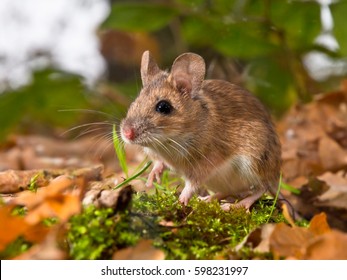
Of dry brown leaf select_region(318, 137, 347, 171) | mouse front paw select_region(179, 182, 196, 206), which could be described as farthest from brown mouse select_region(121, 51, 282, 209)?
dry brown leaf select_region(318, 137, 347, 171)

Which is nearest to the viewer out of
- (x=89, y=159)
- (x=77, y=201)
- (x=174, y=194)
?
(x=77, y=201)

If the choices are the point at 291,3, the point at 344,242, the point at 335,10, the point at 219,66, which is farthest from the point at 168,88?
the point at 219,66

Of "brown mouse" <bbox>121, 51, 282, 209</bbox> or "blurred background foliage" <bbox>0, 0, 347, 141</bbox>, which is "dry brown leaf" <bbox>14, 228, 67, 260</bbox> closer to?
"brown mouse" <bbox>121, 51, 282, 209</bbox>

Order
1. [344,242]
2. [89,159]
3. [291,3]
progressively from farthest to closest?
[89,159] < [291,3] < [344,242]

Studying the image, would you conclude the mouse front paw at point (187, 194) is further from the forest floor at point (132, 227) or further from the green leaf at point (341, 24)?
the green leaf at point (341, 24)

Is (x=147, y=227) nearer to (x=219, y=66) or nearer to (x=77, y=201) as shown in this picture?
(x=77, y=201)

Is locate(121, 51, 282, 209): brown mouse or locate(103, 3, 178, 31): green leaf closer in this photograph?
locate(121, 51, 282, 209): brown mouse

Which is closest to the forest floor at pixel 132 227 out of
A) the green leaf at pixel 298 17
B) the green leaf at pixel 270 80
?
the green leaf at pixel 298 17

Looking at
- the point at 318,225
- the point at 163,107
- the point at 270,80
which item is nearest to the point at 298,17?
the point at 270,80
